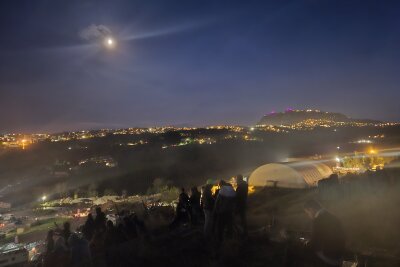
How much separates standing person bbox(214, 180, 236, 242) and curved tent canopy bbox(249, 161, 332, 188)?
15.0 metres

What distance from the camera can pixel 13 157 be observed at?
84.2 metres

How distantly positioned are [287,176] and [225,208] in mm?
16089

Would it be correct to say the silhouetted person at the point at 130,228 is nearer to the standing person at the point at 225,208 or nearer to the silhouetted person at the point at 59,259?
the silhouetted person at the point at 59,259

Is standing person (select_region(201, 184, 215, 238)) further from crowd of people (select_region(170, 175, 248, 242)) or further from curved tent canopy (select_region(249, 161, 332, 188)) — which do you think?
curved tent canopy (select_region(249, 161, 332, 188))

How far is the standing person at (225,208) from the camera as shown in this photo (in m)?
8.06

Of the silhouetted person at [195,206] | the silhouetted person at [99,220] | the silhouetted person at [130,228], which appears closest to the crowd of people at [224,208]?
the silhouetted person at [195,206]

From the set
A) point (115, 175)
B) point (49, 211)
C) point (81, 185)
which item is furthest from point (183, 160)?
point (49, 211)

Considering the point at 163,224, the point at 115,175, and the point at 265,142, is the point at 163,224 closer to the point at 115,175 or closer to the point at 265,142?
the point at 115,175

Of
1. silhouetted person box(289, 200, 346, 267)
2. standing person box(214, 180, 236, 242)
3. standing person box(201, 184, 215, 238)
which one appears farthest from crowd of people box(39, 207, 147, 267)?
silhouetted person box(289, 200, 346, 267)

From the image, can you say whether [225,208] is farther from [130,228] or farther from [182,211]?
[130,228]

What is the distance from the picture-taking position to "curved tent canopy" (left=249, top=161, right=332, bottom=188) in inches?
890

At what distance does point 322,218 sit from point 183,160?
67.8 metres

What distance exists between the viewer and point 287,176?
75.9 feet

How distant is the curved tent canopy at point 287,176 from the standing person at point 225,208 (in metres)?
15.0
